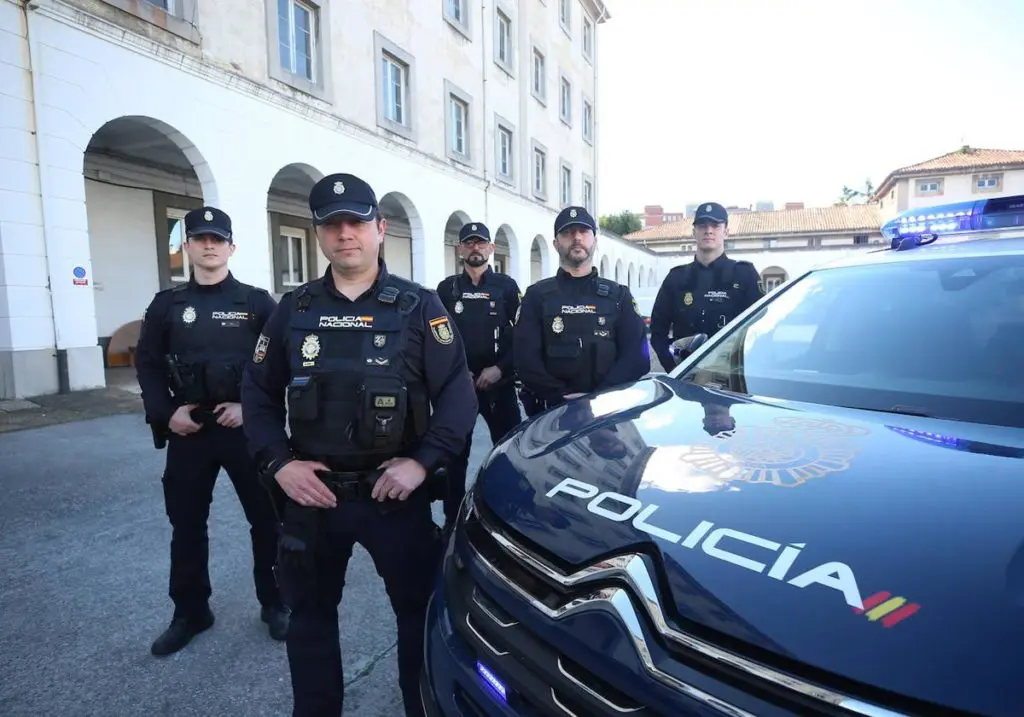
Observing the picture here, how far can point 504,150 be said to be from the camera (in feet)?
57.2

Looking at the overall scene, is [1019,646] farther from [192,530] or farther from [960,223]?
[960,223]

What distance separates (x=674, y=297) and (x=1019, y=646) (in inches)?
159

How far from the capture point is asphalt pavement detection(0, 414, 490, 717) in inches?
82.6

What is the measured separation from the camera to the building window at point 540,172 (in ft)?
64.7

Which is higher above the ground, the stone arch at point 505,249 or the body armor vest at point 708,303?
the stone arch at point 505,249

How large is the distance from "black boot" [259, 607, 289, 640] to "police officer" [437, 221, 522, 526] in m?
1.81

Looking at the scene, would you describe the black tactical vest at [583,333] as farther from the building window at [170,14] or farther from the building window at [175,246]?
the building window at [175,246]

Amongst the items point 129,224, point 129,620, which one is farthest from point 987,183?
point 129,620

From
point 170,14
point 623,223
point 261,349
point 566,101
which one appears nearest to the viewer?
point 261,349

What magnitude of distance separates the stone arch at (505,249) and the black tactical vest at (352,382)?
49.6ft

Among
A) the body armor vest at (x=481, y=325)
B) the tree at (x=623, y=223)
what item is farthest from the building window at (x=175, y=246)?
the tree at (x=623, y=223)

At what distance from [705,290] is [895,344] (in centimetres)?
270

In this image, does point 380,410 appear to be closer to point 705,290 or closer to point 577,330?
point 577,330

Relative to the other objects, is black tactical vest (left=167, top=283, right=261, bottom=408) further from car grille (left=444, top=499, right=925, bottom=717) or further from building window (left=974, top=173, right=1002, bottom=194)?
building window (left=974, top=173, right=1002, bottom=194)
